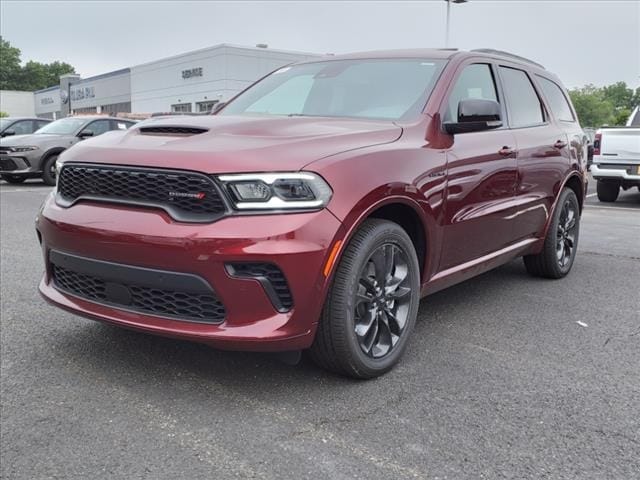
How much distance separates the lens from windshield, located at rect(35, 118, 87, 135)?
1457 cm

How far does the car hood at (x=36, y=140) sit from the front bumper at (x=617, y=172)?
11.1 meters

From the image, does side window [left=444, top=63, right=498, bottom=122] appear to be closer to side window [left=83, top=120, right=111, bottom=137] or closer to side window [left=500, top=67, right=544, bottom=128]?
side window [left=500, top=67, right=544, bottom=128]

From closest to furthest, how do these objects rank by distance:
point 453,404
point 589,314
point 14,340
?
point 453,404 < point 14,340 < point 589,314

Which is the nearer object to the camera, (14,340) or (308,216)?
(308,216)

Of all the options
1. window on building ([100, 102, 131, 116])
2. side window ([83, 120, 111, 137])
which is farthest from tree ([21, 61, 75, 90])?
side window ([83, 120, 111, 137])

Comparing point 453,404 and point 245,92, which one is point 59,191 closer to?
point 245,92

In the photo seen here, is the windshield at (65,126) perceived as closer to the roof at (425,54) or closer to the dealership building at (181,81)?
the roof at (425,54)

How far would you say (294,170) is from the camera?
2.77m

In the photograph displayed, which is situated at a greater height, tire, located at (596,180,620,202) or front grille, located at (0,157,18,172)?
front grille, located at (0,157,18,172)

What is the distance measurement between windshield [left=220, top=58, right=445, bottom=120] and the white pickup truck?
8966 mm

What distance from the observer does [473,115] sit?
145 inches

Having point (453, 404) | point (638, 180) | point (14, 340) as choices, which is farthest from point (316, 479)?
point (638, 180)

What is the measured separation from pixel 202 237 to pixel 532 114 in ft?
10.9

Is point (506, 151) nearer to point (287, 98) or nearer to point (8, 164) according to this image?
point (287, 98)
